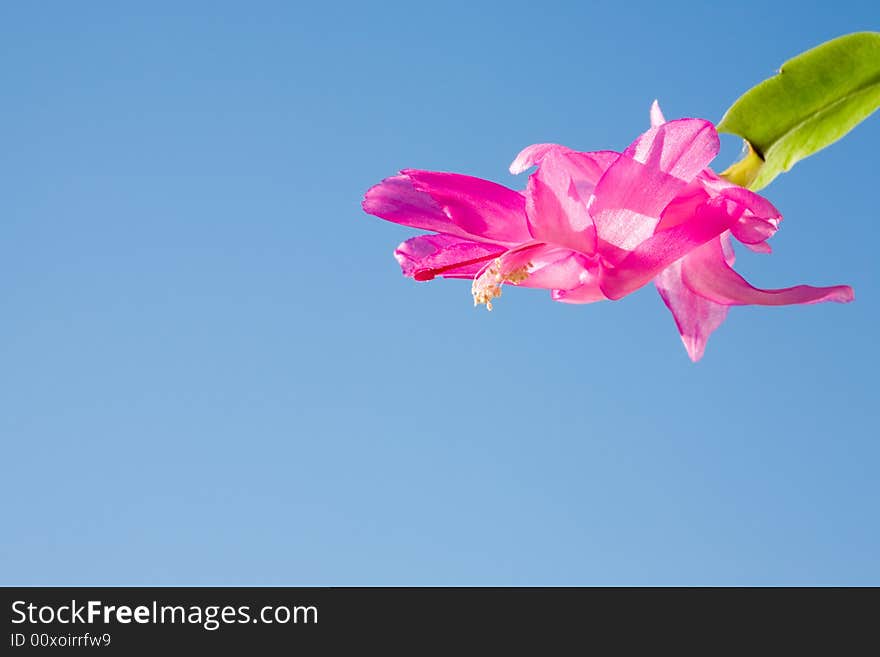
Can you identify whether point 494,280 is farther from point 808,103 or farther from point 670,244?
point 808,103

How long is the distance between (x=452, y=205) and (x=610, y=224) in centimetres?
11

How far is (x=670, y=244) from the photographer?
69 centimetres

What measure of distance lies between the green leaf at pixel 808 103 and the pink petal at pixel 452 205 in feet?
0.78

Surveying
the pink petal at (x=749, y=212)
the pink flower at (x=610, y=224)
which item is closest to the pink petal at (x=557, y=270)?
the pink flower at (x=610, y=224)

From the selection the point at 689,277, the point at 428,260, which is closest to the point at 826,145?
the point at 689,277

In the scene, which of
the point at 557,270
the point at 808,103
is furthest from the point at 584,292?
the point at 808,103

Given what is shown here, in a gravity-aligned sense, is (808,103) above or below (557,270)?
above

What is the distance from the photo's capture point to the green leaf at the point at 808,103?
86cm

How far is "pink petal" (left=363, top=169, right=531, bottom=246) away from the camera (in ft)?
2.33

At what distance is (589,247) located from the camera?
2.32 feet

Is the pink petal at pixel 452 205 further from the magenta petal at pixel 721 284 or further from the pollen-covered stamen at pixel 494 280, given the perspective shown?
the magenta petal at pixel 721 284

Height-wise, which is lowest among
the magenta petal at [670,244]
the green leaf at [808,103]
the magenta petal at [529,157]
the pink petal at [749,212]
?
the magenta petal at [670,244]

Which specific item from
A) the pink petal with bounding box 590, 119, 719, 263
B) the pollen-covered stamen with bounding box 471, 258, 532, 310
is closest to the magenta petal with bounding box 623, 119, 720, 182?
the pink petal with bounding box 590, 119, 719, 263

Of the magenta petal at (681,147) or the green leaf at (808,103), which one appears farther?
the green leaf at (808,103)
